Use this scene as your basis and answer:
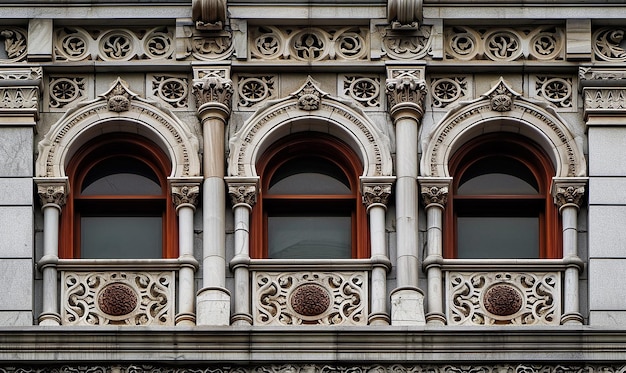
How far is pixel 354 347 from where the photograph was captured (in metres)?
43.2

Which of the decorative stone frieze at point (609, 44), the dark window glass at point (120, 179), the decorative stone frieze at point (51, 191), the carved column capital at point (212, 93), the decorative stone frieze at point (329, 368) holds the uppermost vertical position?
the decorative stone frieze at point (609, 44)

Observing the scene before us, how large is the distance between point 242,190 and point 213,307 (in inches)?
79.6

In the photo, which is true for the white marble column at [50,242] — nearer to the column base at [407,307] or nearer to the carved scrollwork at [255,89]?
the carved scrollwork at [255,89]

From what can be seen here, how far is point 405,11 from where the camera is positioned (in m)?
45.7

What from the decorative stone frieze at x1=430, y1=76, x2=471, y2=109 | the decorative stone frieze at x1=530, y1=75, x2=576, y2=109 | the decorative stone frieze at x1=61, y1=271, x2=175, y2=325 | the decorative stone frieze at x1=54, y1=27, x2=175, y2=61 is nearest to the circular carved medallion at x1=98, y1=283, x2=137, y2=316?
the decorative stone frieze at x1=61, y1=271, x2=175, y2=325

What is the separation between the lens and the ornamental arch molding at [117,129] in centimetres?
4506

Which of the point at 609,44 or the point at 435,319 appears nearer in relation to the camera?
the point at 435,319

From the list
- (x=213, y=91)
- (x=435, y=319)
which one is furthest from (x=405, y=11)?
(x=435, y=319)

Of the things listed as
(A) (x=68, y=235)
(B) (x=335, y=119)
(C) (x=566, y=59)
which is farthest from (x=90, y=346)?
(C) (x=566, y=59)

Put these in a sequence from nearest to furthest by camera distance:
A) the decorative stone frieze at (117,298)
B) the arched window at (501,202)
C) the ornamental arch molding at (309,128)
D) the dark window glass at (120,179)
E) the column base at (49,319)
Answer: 1. the column base at (49,319)
2. the decorative stone frieze at (117,298)
3. the ornamental arch molding at (309,128)
4. the arched window at (501,202)
5. the dark window glass at (120,179)

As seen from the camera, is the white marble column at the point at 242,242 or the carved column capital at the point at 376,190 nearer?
the white marble column at the point at 242,242

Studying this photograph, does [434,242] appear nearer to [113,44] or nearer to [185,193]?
[185,193]

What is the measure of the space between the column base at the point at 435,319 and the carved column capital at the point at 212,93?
4442 mm

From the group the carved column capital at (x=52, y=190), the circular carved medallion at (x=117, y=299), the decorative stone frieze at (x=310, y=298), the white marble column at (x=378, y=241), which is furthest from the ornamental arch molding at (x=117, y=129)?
the white marble column at (x=378, y=241)
